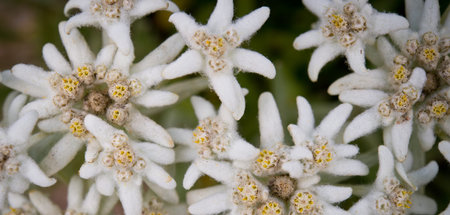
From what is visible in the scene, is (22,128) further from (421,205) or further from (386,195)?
(421,205)

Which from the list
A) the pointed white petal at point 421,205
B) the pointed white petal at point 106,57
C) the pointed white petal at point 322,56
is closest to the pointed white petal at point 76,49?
the pointed white petal at point 106,57

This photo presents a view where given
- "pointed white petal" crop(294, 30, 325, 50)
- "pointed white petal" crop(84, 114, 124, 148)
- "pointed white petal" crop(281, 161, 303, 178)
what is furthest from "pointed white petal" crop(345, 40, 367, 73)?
"pointed white petal" crop(84, 114, 124, 148)

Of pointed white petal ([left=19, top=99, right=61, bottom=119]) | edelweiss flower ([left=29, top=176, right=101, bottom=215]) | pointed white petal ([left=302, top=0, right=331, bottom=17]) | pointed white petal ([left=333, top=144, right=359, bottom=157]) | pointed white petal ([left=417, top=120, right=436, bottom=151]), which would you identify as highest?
pointed white petal ([left=302, top=0, right=331, bottom=17])

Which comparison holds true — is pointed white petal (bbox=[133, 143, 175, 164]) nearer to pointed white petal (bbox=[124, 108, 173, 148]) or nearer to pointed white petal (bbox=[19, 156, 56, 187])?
pointed white petal (bbox=[124, 108, 173, 148])

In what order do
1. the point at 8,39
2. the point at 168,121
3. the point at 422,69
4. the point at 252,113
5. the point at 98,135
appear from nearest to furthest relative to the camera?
the point at 98,135
the point at 422,69
the point at 168,121
the point at 252,113
the point at 8,39

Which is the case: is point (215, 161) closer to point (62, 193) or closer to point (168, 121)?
point (168, 121)

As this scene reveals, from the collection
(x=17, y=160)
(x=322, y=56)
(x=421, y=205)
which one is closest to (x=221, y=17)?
(x=322, y=56)

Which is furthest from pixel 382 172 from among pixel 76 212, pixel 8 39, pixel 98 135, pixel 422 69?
pixel 8 39
